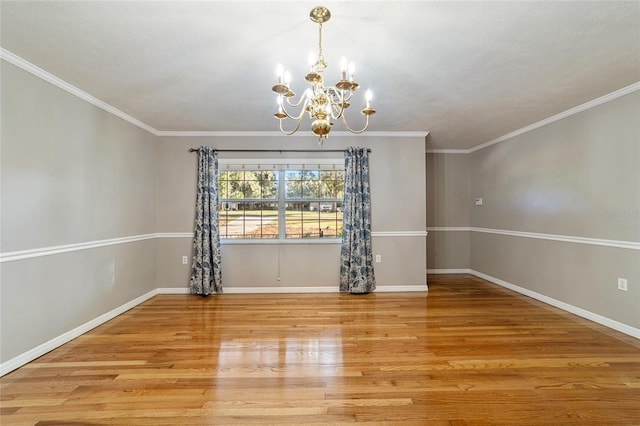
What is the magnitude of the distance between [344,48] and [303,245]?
2.93m

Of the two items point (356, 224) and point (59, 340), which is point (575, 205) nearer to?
point (356, 224)

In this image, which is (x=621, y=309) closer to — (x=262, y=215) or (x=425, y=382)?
(x=425, y=382)

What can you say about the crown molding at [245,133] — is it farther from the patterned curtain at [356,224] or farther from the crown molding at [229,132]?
the patterned curtain at [356,224]

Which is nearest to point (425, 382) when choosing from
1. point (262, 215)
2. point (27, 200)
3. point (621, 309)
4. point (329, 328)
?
point (329, 328)

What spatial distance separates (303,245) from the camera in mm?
4453

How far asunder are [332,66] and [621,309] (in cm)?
379

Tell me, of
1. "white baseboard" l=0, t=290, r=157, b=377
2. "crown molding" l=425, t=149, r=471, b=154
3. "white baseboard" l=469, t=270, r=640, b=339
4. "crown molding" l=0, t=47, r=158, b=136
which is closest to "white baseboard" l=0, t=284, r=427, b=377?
"white baseboard" l=0, t=290, r=157, b=377

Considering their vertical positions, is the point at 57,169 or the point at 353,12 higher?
the point at 353,12

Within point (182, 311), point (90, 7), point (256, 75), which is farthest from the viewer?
point (182, 311)

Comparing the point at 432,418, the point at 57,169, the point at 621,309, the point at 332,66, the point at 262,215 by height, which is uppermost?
the point at 332,66

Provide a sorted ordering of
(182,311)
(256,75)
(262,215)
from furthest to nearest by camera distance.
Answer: (262,215) → (182,311) → (256,75)

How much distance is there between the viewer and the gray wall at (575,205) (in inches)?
114

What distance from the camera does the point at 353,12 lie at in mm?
1768

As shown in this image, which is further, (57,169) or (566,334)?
(566,334)
